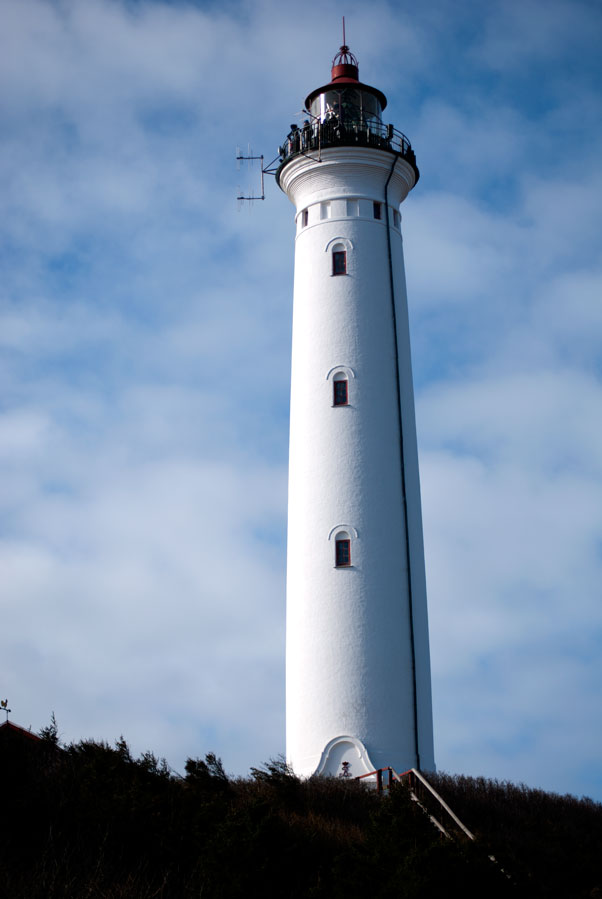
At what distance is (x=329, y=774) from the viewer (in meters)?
26.0

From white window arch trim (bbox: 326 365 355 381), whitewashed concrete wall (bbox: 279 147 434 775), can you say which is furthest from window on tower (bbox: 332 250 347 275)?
white window arch trim (bbox: 326 365 355 381)

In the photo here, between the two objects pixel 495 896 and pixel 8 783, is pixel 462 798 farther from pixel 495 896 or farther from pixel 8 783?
pixel 8 783

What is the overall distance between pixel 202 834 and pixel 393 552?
10426 millimetres

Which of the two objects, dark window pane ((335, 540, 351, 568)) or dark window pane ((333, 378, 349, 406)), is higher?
dark window pane ((333, 378, 349, 406))

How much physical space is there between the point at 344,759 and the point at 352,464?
6.86 m

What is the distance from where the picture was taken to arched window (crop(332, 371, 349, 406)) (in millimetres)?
28812

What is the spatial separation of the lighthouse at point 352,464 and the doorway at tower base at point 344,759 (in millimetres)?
27

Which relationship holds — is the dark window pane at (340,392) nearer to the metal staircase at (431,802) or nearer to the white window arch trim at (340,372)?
the white window arch trim at (340,372)

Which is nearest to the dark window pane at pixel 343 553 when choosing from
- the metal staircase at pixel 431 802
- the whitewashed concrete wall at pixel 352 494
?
the whitewashed concrete wall at pixel 352 494

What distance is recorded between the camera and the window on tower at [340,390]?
94.6 feet

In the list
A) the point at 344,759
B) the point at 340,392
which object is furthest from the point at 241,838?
the point at 340,392

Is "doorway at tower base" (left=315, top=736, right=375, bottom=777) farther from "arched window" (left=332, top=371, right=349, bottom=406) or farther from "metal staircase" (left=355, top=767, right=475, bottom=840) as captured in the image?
"arched window" (left=332, top=371, right=349, bottom=406)

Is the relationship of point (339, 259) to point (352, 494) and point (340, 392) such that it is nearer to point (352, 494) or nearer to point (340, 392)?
point (340, 392)

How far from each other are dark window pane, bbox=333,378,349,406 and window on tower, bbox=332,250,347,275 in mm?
2968
